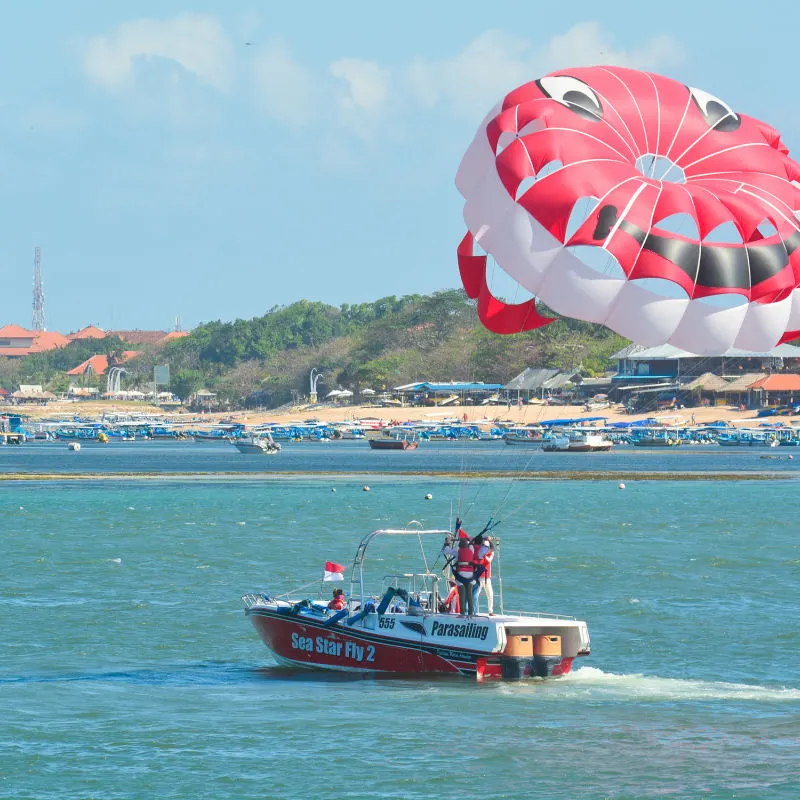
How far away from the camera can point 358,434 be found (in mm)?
151750

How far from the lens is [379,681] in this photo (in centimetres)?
2366

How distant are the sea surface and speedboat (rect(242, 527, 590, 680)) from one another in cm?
34

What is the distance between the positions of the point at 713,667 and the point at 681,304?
7474mm

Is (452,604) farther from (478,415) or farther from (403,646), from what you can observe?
(478,415)

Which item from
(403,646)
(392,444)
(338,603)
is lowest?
(403,646)

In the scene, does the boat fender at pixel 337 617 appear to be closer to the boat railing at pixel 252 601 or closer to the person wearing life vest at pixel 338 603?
the person wearing life vest at pixel 338 603

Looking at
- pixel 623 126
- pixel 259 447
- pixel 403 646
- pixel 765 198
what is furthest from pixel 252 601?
pixel 259 447

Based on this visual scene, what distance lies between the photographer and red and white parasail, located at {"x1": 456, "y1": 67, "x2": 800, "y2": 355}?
20.6 m

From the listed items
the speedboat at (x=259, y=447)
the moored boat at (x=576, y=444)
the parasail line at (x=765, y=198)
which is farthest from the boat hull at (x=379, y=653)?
the speedboat at (x=259, y=447)

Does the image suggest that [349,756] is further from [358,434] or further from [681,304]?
[358,434]

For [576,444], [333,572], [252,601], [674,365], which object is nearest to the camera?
[333,572]

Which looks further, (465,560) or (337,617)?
(337,617)

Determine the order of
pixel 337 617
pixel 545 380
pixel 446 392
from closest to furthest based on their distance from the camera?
pixel 337 617, pixel 545 380, pixel 446 392

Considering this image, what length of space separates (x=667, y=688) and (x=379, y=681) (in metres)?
4.64
